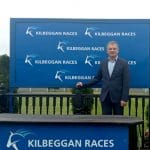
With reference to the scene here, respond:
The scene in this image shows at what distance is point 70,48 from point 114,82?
5.39 feet

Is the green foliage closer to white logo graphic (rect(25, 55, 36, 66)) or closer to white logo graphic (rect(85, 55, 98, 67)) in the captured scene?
white logo graphic (rect(85, 55, 98, 67))

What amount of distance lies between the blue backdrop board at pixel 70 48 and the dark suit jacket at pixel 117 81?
3.81ft

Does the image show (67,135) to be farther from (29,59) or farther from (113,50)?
(29,59)

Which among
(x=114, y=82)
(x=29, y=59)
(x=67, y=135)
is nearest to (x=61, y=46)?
(x=29, y=59)

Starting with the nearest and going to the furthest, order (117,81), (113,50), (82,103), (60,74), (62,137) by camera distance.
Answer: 1. (62,137)
2. (113,50)
3. (117,81)
4. (82,103)
5. (60,74)

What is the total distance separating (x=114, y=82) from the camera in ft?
33.1

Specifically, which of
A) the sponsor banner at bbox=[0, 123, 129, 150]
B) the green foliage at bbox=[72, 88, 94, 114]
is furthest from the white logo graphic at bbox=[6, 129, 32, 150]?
the green foliage at bbox=[72, 88, 94, 114]

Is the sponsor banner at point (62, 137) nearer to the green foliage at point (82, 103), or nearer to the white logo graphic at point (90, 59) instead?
the green foliage at point (82, 103)

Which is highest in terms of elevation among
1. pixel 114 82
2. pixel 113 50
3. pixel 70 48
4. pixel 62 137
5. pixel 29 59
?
pixel 70 48

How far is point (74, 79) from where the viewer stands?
1145cm

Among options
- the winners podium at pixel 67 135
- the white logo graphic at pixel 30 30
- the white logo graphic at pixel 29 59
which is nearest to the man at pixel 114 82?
Answer: the white logo graphic at pixel 29 59

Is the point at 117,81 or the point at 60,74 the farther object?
the point at 60,74

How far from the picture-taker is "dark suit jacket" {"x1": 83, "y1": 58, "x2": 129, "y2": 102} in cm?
996

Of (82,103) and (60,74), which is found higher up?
(60,74)
